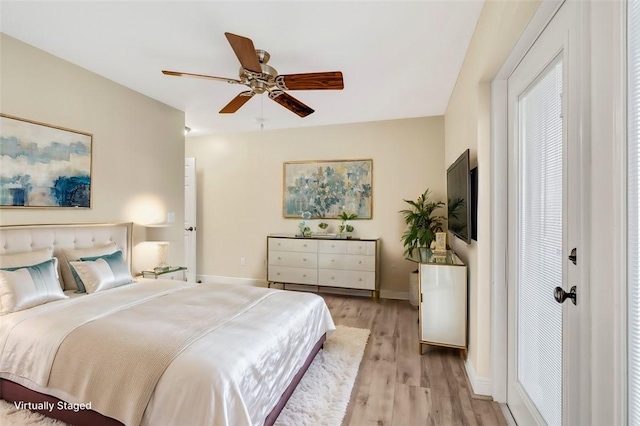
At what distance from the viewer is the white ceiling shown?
1991mm

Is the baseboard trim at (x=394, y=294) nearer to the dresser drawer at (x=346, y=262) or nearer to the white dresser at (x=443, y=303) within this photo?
the dresser drawer at (x=346, y=262)

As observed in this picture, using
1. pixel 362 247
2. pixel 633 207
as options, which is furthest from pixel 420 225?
pixel 633 207

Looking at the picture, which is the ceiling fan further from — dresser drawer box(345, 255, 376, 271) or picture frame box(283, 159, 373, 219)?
dresser drawer box(345, 255, 376, 271)

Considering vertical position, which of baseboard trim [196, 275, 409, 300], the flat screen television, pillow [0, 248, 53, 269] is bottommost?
baseboard trim [196, 275, 409, 300]

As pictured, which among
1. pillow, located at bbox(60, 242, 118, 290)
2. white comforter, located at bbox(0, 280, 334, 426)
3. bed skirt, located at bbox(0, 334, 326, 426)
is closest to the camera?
white comforter, located at bbox(0, 280, 334, 426)

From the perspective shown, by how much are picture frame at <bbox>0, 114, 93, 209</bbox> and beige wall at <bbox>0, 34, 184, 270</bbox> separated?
0.23 ft

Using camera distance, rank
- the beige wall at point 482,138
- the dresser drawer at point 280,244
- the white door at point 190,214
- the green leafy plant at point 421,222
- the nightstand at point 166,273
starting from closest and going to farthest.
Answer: the beige wall at point 482,138 < the nightstand at point 166,273 < the green leafy plant at point 421,222 < the dresser drawer at point 280,244 < the white door at point 190,214

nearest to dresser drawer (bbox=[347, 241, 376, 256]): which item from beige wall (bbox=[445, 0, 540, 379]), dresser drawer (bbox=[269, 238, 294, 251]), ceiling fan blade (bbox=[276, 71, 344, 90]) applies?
dresser drawer (bbox=[269, 238, 294, 251])

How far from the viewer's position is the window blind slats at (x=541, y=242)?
1.32 meters

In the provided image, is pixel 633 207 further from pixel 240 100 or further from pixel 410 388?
pixel 240 100

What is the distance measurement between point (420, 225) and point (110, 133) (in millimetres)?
3830

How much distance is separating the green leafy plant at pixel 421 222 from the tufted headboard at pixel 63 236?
338 centimetres

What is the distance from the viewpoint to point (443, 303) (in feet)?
8.35

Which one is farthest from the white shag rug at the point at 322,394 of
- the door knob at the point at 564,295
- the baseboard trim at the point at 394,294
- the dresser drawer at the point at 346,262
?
the baseboard trim at the point at 394,294
